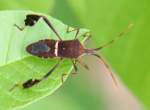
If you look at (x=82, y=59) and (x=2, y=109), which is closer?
(x=2, y=109)

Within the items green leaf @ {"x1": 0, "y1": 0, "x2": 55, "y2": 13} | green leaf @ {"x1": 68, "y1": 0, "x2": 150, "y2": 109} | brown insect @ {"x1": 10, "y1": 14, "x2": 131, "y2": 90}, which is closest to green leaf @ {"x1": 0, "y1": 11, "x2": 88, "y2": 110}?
brown insect @ {"x1": 10, "y1": 14, "x2": 131, "y2": 90}

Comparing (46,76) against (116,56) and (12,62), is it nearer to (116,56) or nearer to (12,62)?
(12,62)

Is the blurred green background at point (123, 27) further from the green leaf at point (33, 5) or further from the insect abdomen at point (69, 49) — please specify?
the insect abdomen at point (69, 49)

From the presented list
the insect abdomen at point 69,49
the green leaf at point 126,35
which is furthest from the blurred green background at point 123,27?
the insect abdomen at point 69,49

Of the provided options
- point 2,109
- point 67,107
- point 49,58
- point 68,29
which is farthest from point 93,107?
point 2,109

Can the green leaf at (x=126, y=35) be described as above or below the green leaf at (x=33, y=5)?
below

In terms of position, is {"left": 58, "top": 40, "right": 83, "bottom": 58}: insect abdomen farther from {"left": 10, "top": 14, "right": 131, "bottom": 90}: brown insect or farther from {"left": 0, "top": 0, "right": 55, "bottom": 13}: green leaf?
{"left": 0, "top": 0, "right": 55, "bottom": 13}: green leaf
